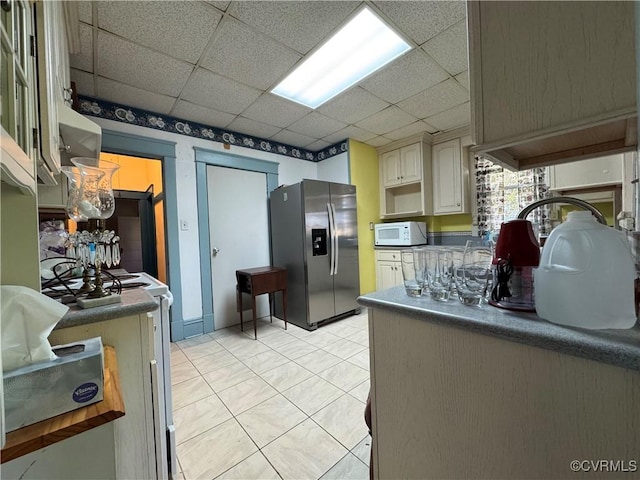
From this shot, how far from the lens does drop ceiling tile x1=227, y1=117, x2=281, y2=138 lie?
9.80 feet

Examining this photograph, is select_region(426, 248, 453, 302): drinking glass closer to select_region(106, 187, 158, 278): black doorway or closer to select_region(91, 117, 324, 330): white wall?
select_region(91, 117, 324, 330): white wall

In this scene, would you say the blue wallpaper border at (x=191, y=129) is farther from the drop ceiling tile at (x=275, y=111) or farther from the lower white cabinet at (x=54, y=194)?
the lower white cabinet at (x=54, y=194)

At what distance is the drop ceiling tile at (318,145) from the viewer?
12.3ft

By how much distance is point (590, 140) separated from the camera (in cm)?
87

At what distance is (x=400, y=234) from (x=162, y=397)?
3.13 meters

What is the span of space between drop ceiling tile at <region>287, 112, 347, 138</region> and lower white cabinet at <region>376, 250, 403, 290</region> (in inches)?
72.0

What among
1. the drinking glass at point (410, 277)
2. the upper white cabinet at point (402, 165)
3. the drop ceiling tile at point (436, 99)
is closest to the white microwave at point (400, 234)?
the upper white cabinet at point (402, 165)

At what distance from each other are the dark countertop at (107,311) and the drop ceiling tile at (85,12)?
1647 millimetres

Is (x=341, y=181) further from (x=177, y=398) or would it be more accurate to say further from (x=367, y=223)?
(x=177, y=398)

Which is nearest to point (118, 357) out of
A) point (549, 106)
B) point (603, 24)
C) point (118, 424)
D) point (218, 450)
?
point (118, 424)

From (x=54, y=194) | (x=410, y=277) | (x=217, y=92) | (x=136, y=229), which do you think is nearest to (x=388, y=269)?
(x=410, y=277)

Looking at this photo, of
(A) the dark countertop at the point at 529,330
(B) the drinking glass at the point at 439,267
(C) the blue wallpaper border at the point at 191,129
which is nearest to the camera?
(A) the dark countertop at the point at 529,330

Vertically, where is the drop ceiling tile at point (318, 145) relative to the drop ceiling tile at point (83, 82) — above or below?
above

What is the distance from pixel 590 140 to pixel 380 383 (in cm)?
109
